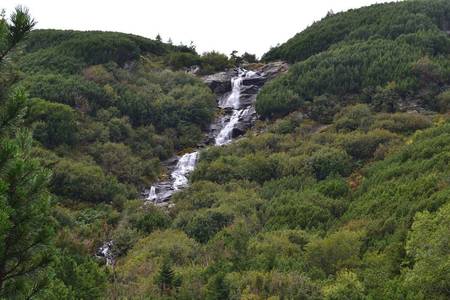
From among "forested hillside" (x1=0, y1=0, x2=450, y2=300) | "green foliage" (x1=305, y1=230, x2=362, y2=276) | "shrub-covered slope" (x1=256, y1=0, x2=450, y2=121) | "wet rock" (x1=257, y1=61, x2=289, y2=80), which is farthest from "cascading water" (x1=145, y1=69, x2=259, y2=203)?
"green foliage" (x1=305, y1=230, x2=362, y2=276)

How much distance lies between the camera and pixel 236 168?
4194cm

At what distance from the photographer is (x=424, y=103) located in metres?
48.8

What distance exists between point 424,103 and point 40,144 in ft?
104

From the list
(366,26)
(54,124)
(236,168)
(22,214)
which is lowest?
(236,168)

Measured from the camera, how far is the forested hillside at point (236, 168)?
1247 cm

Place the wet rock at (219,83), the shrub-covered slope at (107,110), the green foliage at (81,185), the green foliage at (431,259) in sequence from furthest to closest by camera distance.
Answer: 1. the wet rock at (219,83)
2. the shrub-covered slope at (107,110)
3. the green foliage at (81,185)
4. the green foliage at (431,259)

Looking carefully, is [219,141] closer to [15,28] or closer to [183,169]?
[183,169]

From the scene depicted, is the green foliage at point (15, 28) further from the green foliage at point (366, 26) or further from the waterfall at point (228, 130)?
the green foliage at point (366, 26)

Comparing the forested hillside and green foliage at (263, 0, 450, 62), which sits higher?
green foliage at (263, 0, 450, 62)

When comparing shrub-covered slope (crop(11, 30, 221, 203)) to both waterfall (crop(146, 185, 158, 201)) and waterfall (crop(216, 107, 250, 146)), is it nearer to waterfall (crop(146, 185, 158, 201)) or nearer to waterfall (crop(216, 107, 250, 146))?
waterfall (crop(146, 185, 158, 201))

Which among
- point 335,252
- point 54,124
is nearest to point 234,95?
point 54,124

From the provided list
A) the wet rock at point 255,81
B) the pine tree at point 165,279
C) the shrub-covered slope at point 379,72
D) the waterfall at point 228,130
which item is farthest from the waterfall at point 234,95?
the pine tree at point 165,279

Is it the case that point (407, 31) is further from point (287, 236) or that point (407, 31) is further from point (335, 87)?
point (287, 236)

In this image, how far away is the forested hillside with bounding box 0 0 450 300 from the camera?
40.9ft
